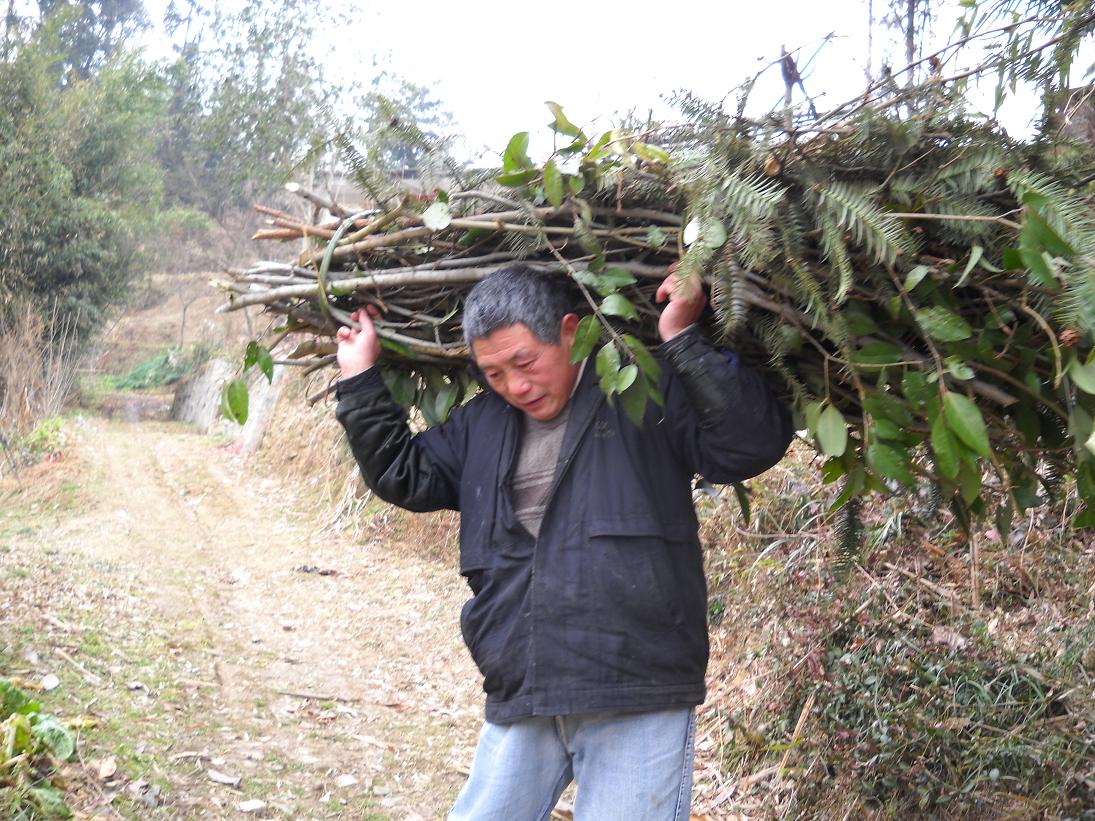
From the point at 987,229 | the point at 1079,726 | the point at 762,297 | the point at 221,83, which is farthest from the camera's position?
the point at 221,83

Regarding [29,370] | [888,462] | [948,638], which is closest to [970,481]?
[888,462]

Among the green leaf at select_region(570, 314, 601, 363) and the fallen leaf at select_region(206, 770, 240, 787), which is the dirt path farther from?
the green leaf at select_region(570, 314, 601, 363)

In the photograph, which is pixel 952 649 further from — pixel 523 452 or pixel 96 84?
pixel 96 84

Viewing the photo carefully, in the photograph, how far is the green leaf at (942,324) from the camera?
2.01 meters

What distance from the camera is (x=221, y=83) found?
80.8 feet

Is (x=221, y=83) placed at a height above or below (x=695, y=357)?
above

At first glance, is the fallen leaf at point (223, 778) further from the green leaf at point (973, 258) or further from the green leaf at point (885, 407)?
the green leaf at point (973, 258)

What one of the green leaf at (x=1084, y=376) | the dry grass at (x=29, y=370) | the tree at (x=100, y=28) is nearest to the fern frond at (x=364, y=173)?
the green leaf at (x=1084, y=376)

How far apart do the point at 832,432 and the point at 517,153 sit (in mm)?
941

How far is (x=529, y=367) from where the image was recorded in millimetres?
2367

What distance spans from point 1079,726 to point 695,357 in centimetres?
214

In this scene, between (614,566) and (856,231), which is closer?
(856,231)

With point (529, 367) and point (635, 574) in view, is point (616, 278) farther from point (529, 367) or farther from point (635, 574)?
point (635, 574)

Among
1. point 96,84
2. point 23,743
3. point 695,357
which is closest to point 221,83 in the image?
Answer: point 96,84
